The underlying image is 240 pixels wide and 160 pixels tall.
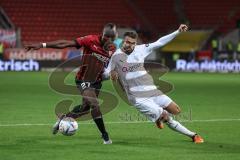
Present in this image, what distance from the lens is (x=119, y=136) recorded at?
11977 mm

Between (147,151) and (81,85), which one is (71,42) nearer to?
(81,85)

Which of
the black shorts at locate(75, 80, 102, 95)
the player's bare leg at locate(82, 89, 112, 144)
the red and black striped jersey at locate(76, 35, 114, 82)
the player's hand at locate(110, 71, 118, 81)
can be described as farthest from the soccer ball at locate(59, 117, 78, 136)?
the player's hand at locate(110, 71, 118, 81)

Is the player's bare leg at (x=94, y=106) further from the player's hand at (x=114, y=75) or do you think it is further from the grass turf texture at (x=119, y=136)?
the player's hand at (x=114, y=75)

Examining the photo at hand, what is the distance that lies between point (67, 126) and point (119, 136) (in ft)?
3.97

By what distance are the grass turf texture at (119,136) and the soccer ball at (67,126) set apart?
0.17 meters

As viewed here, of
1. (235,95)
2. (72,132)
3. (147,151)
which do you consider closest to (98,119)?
(72,132)

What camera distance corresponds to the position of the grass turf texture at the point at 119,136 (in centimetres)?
980

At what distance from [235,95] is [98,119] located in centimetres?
1155

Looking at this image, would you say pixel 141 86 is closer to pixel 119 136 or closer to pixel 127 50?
pixel 127 50

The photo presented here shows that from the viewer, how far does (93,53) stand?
443 inches

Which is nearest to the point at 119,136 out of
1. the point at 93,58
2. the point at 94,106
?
the point at 94,106

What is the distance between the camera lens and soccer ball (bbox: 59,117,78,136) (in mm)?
11117

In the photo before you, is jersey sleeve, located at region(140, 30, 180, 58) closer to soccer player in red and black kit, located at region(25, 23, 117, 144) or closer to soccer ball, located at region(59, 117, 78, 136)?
soccer player in red and black kit, located at region(25, 23, 117, 144)

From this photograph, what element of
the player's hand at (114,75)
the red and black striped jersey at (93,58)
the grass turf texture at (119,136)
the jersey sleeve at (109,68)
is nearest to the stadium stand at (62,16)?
the grass turf texture at (119,136)
